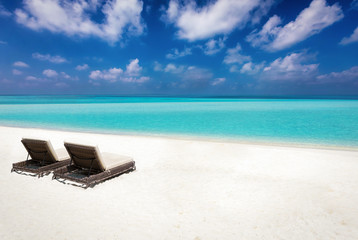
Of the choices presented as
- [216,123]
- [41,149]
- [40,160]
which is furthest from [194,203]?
[216,123]

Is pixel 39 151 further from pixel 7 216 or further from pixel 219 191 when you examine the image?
pixel 219 191

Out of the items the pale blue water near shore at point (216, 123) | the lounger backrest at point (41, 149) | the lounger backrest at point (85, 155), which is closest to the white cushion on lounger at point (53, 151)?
the lounger backrest at point (41, 149)

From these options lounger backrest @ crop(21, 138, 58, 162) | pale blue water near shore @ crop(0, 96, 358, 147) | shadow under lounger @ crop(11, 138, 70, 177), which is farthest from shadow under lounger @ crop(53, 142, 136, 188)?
pale blue water near shore @ crop(0, 96, 358, 147)

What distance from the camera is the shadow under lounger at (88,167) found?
14.6ft

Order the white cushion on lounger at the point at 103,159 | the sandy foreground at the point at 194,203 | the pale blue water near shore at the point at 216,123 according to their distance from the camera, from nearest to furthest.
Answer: the sandy foreground at the point at 194,203, the white cushion on lounger at the point at 103,159, the pale blue water near shore at the point at 216,123

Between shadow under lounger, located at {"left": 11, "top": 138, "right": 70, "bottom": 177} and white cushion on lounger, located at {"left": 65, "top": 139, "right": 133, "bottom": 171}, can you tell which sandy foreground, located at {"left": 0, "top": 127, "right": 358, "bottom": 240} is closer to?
shadow under lounger, located at {"left": 11, "top": 138, "right": 70, "bottom": 177}

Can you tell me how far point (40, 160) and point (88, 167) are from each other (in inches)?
66.9

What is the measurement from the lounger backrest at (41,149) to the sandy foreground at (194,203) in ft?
1.90

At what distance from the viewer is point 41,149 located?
5.26 metres

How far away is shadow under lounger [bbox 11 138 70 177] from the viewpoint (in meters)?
5.05

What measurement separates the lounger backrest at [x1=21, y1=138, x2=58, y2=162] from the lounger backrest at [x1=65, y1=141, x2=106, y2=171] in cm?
81

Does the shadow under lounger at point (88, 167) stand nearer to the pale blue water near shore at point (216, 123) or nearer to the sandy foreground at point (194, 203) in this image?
the sandy foreground at point (194, 203)

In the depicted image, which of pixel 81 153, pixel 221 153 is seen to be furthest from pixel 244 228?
pixel 221 153

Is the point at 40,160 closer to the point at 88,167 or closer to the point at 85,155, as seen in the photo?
the point at 88,167
